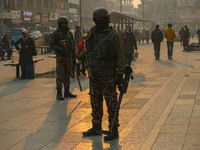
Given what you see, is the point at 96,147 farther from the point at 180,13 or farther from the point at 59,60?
the point at 180,13

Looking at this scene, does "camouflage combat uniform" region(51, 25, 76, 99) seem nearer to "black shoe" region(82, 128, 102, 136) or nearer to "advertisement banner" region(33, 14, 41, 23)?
"black shoe" region(82, 128, 102, 136)

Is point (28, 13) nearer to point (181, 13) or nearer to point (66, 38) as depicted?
point (66, 38)

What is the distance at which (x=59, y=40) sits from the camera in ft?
29.1

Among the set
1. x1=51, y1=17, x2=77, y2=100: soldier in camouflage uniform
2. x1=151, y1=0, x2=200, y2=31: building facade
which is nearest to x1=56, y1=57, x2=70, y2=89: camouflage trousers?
x1=51, y1=17, x2=77, y2=100: soldier in camouflage uniform

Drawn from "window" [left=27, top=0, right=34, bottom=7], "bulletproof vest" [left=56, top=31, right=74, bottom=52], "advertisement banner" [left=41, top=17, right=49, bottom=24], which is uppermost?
"window" [left=27, top=0, right=34, bottom=7]

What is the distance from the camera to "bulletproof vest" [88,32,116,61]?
536 cm

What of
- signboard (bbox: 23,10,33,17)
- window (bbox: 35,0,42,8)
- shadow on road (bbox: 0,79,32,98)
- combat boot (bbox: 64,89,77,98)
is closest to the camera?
combat boot (bbox: 64,89,77,98)

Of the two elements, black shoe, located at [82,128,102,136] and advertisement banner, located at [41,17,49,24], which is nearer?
black shoe, located at [82,128,102,136]

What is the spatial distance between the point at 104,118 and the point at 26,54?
6.52m

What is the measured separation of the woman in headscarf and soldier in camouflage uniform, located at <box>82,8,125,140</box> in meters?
7.21

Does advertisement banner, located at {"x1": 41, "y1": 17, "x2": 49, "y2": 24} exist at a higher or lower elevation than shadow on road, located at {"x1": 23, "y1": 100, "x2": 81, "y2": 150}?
higher

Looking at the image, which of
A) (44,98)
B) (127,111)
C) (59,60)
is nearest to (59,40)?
(59,60)

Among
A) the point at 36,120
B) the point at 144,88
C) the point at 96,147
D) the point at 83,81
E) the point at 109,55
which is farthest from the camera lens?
the point at 83,81

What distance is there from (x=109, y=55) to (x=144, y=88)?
4.85 meters
